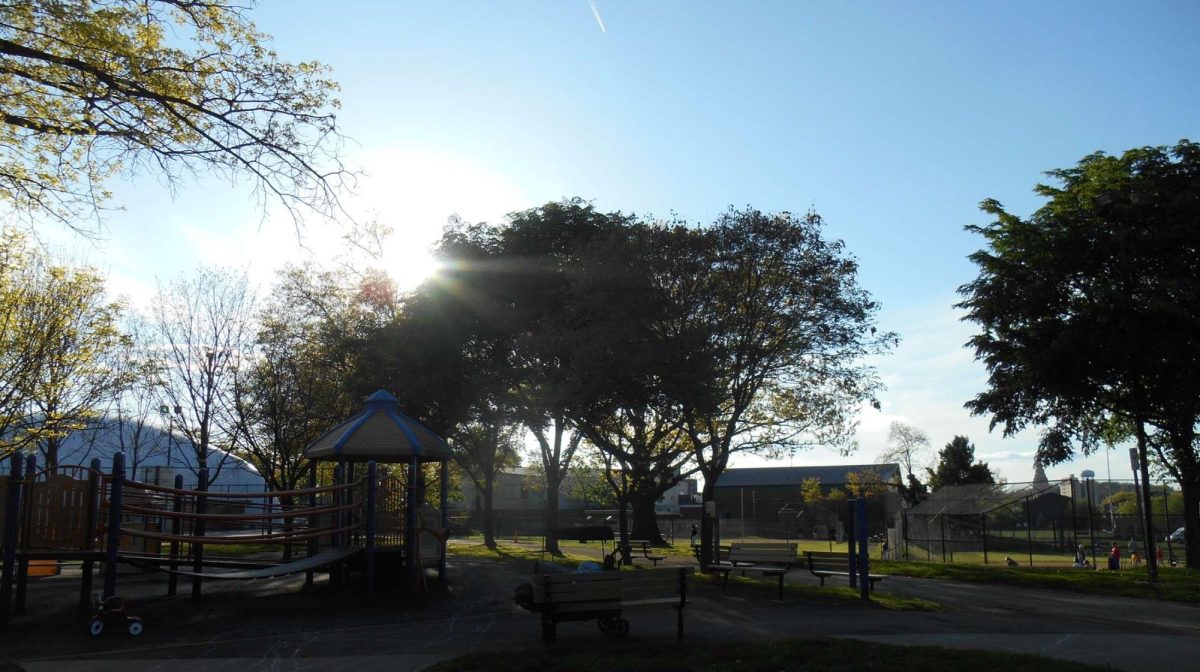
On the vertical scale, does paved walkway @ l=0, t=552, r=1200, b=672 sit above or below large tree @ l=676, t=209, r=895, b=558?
below

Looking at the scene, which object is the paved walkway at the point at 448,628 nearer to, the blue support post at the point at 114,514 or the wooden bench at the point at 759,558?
the wooden bench at the point at 759,558

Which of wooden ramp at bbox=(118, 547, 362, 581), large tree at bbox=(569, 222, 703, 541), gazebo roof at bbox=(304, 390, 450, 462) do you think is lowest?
wooden ramp at bbox=(118, 547, 362, 581)

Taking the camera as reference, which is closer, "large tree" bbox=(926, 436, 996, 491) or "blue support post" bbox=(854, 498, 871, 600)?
"blue support post" bbox=(854, 498, 871, 600)

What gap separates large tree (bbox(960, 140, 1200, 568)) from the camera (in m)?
24.3

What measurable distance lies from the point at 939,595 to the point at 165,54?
15758 millimetres

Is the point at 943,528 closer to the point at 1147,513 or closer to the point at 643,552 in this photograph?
the point at 1147,513

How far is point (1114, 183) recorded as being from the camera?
26.5 metres

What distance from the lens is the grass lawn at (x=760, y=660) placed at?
866 centimetres

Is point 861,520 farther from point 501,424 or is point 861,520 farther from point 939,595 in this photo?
point 501,424

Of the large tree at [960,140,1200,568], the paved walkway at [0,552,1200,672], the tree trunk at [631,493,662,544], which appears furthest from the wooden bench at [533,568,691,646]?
the tree trunk at [631,493,662,544]

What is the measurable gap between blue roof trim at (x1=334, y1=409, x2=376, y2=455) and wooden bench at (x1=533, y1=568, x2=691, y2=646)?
830 centimetres

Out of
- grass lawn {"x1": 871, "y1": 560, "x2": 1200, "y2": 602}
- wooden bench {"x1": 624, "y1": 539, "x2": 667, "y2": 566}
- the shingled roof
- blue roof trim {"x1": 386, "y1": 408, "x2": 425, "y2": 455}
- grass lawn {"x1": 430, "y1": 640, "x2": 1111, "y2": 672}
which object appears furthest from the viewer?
the shingled roof

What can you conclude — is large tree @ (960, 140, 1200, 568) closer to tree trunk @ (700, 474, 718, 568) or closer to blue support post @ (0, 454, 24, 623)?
tree trunk @ (700, 474, 718, 568)

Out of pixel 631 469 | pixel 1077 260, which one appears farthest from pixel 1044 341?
pixel 631 469
